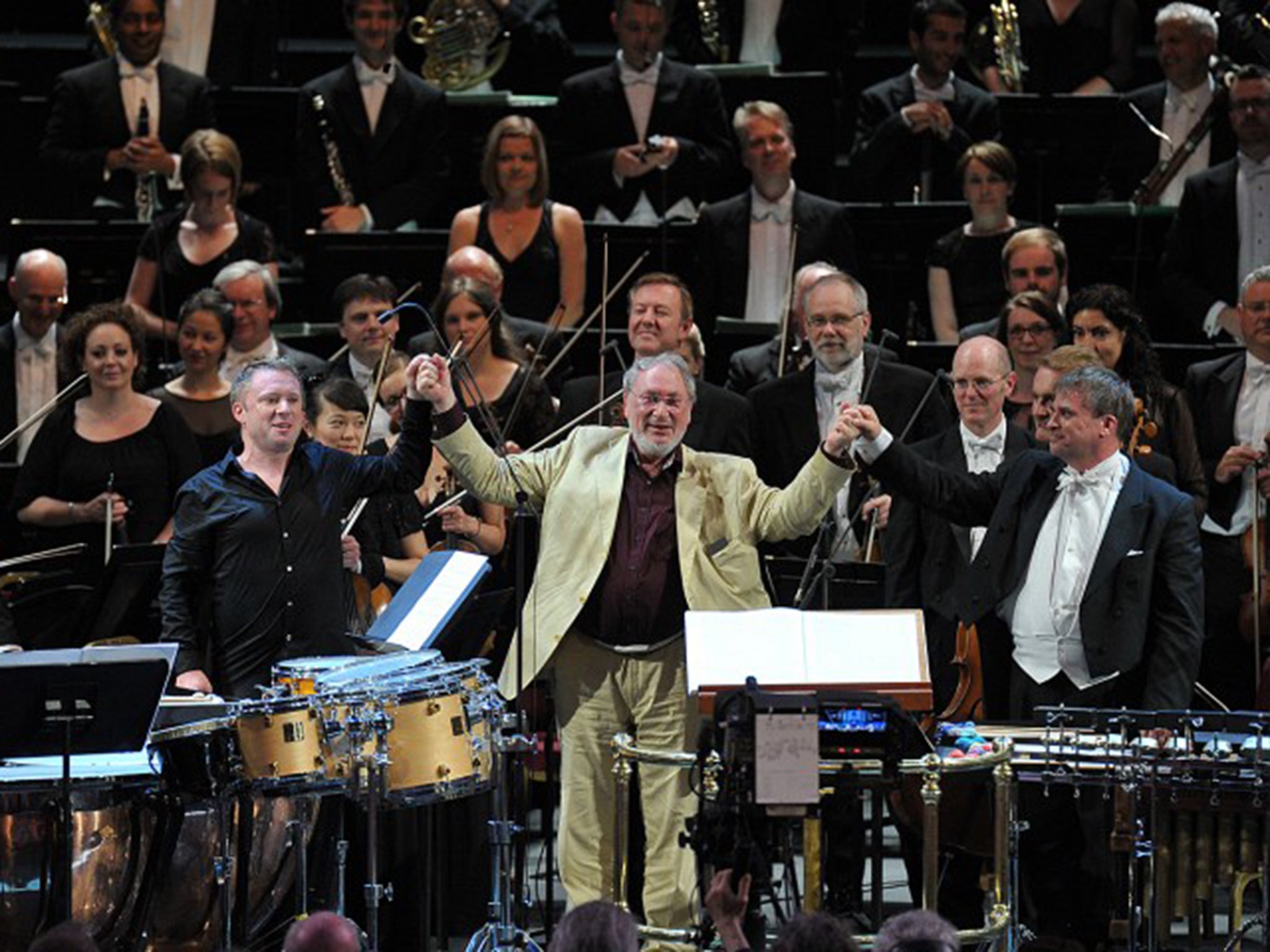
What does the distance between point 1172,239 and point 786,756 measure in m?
4.35

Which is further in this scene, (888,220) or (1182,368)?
(888,220)

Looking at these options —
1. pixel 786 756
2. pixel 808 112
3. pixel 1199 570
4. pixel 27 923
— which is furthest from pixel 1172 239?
pixel 27 923

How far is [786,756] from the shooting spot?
4.86m

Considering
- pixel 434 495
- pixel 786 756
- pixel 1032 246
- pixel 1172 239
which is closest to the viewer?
pixel 786 756

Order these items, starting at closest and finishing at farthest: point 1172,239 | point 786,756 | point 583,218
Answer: point 786,756
point 1172,239
point 583,218

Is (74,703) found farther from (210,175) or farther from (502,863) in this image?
(210,175)

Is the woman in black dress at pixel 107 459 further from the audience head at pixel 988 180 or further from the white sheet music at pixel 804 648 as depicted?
the audience head at pixel 988 180

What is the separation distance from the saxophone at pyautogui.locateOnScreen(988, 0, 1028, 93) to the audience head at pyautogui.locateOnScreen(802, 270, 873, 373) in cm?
314

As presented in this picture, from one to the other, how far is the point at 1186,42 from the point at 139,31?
4020 mm

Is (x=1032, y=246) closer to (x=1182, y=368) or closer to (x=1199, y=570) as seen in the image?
(x=1182, y=368)

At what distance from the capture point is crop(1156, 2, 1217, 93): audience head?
916 cm

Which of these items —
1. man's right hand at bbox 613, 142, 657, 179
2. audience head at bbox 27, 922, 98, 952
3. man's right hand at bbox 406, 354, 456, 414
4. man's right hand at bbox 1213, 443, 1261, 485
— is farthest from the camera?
man's right hand at bbox 613, 142, 657, 179

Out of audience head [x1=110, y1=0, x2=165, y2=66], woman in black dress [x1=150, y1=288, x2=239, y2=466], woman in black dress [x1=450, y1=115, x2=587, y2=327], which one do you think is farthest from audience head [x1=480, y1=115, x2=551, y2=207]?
audience head [x1=110, y1=0, x2=165, y2=66]

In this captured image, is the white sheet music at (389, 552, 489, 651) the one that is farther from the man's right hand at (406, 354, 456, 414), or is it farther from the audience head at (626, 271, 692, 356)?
the audience head at (626, 271, 692, 356)
